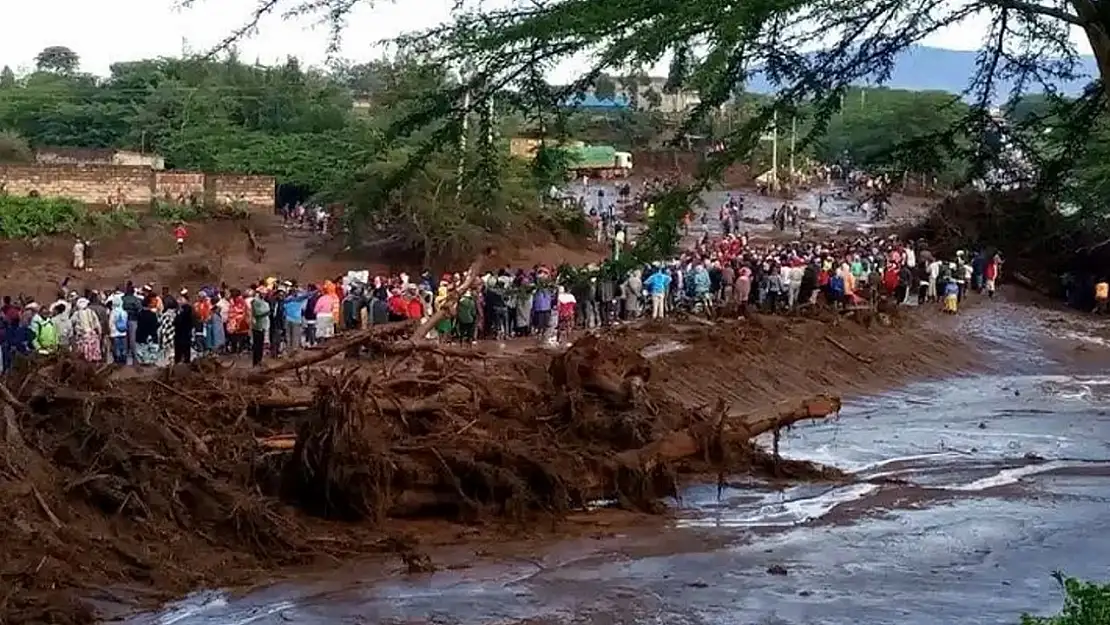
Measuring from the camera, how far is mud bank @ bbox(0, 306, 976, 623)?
40.4 feet

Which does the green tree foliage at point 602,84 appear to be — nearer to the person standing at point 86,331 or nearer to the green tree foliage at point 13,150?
the person standing at point 86,331

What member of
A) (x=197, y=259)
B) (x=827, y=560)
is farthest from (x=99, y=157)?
(x=827, y=560)

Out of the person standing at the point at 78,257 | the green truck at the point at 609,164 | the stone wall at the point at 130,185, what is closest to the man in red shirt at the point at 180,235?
the stone wall at the point at 130,185

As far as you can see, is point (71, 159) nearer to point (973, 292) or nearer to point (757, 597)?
point (973, 292)

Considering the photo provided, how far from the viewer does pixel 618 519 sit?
15508 mm

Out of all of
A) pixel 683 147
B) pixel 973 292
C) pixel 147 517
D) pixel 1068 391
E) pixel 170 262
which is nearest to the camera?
pixel 683 147

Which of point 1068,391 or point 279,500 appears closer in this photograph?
point 279,500

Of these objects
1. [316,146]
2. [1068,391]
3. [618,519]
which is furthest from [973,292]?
[618,519]

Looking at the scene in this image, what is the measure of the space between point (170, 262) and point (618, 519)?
26584 mm

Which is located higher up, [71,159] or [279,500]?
[71,159]

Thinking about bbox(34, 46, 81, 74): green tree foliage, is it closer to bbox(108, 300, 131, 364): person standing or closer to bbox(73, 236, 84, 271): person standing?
bbox(73, 236, 84, 271): person standing

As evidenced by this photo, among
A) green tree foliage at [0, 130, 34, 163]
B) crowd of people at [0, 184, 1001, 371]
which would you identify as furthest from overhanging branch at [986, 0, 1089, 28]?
green tree foliage at [0, 130, 34, 163]

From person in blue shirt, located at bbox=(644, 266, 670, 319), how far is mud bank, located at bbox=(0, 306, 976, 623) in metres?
8.76

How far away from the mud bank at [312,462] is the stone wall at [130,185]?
90.2ft
